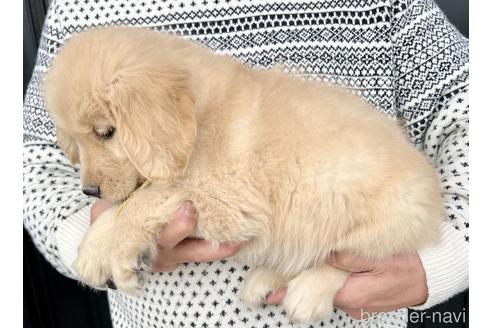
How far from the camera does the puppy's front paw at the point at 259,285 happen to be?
3.99ft

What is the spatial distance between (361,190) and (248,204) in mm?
247

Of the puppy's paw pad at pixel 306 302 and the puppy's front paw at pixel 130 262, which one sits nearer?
the puppy's front paw at pixel 130 262

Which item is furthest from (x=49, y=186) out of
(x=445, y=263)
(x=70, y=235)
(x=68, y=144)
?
(x=445, y=263)

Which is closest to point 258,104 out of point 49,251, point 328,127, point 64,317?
point 328,127

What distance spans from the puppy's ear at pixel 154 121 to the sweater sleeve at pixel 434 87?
29.1 inches

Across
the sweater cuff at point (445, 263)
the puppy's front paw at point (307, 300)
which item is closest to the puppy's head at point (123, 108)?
the puppy's front paw at point (307, 300)

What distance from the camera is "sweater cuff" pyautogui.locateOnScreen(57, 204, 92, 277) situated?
4.45 ft

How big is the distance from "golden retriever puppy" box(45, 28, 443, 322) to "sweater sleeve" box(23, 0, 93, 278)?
0.28 m

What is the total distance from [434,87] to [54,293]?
232cm

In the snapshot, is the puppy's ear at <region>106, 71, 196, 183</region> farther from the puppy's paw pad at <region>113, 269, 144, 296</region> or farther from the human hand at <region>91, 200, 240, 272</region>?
the puppy's paw pad at <region>113, 269, 144, 296</region>

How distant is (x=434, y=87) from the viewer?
1.45 m

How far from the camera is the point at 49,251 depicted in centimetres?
144

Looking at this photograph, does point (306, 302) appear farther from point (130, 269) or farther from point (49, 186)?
point (49, 186)

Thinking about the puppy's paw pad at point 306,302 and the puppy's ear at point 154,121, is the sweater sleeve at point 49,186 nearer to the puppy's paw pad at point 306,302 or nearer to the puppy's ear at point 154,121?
the puppy's ear at point 154,121
